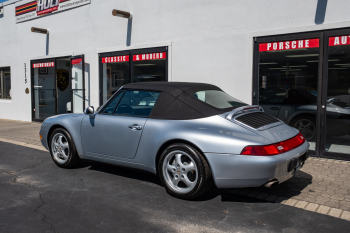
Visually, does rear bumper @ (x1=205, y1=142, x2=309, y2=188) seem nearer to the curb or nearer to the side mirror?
the curb

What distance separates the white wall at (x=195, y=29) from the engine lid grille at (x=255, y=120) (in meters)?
2.98

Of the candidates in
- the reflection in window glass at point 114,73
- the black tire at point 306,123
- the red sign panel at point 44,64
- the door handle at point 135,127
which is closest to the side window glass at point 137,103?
the door handle at point 135,127

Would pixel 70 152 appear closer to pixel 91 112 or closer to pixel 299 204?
pixel 91 112

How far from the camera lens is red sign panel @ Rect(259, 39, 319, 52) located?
6.42 meters

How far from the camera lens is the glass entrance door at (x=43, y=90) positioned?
12.9 metres

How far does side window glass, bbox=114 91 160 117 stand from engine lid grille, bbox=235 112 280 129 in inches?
49.3

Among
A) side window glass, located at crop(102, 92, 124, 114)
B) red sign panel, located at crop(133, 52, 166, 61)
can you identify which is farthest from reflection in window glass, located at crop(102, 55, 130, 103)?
side window glass, located at crop(102, 92, 124, 114)

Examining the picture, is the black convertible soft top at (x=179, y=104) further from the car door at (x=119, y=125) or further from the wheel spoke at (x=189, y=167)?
the wheel spoke at (x=189, y=167)

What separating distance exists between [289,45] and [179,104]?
3517mm

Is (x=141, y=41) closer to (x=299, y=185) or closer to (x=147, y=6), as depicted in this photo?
(x=147, y=6)

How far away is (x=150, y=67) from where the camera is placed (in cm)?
931

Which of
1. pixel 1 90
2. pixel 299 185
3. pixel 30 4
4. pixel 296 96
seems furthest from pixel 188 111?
pixel 1 90

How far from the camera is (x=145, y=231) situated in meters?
3.16

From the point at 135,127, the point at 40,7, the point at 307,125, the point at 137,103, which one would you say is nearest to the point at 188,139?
the point at 135,127
